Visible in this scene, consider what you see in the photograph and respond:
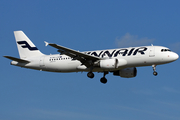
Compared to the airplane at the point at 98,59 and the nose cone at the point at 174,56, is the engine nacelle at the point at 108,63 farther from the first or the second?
the nose cone at the point at 174,56

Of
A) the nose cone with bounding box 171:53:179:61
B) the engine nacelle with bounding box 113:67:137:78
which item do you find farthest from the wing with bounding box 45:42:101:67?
the nose cone with bounding box 171:53:179:61

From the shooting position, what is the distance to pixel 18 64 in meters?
48.7

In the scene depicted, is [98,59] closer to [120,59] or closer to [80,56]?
[80,56]

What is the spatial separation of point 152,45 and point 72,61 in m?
11.0

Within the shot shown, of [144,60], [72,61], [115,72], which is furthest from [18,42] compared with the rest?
[144,60]

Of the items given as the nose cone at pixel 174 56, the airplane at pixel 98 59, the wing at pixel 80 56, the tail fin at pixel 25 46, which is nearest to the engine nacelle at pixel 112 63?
the airplane at pixel 98 59

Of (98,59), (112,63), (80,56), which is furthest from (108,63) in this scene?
(80,56)

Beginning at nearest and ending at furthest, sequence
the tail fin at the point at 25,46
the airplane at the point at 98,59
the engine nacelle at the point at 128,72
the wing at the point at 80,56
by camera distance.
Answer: the wing at the point at 80,56 → the airplane at the point at 98,59 → the engine nacelle at the point at 128,72 → the tail fin at the point at 25,46

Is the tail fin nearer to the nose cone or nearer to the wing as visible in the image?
the wing

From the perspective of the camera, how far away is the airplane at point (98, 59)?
1692 inches

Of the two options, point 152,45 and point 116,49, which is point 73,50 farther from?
point 152,45

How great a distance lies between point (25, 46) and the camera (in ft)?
169

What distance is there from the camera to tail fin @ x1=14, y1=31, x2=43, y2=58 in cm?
5044

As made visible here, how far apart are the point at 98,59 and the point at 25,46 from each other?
43.3 ft
